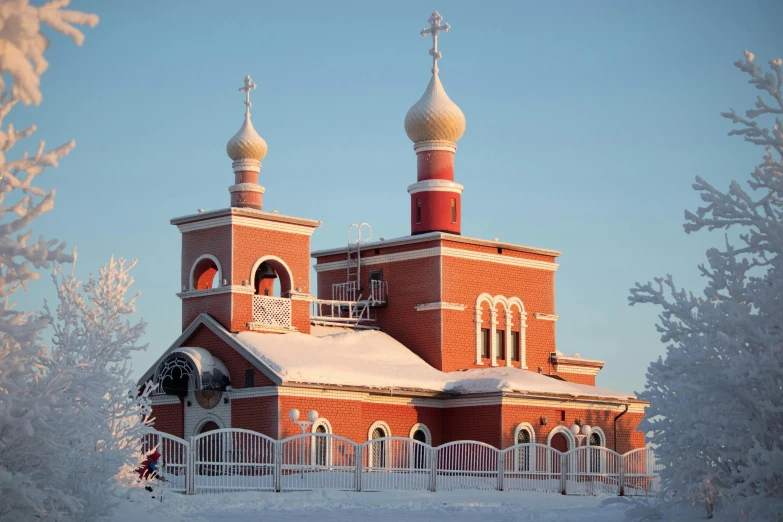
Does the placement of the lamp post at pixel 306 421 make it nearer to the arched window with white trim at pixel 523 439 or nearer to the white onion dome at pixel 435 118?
the arched window with white trim at pixel 523 439

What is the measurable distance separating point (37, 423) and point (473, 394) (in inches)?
808

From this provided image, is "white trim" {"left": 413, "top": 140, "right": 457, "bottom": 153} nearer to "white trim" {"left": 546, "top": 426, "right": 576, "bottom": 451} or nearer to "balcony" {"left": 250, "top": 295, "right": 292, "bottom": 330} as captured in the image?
"balcony" {"left": 250, "top": 295, "right": 292, "bottom": 330}

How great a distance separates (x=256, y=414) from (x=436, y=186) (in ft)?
29.5

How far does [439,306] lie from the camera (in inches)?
1201

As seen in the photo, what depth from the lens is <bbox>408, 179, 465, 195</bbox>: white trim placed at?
31.8 meters

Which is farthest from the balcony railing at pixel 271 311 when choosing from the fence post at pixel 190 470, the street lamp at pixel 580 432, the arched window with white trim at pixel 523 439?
the fence post at pixel 190 470

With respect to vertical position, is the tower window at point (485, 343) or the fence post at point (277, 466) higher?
the tower window at point (485, 343)

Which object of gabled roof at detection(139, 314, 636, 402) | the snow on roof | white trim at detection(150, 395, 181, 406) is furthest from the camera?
white trim at detection(150, 395, 181, 406)

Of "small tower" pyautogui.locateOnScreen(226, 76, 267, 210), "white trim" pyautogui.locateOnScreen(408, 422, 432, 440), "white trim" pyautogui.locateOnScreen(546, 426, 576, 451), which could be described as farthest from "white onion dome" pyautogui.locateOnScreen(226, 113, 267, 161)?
"white trim" pyautogui.locateOnScreen(546, 426, 576, 451)

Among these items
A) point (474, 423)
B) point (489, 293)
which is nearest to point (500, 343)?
point (489, 293)

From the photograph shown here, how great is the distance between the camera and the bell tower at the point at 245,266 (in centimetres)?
2767

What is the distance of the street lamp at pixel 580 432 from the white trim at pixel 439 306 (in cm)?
438

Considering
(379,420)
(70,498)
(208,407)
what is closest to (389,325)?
(379,420)

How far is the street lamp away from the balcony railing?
7542mm
